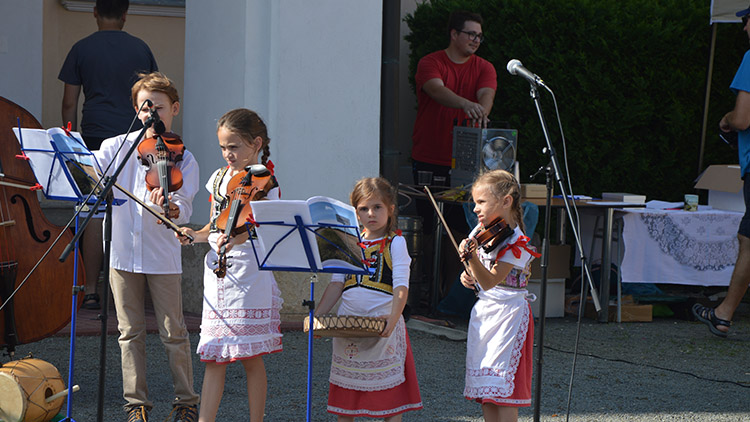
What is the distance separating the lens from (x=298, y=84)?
6.28 meters

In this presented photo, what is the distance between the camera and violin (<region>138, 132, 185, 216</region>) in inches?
149

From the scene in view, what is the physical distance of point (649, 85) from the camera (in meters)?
8.27

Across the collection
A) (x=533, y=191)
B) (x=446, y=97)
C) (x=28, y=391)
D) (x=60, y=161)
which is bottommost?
(x=28, y=391)

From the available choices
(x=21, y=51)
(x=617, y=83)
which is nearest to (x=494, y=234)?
(x=617, y=83)

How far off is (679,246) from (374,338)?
4.11m

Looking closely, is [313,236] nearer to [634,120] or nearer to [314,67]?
[314,67]

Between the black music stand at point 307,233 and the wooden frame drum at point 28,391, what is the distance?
4.40 feet

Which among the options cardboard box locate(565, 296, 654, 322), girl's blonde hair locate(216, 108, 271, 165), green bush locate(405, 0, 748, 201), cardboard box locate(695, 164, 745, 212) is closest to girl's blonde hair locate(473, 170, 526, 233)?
girl's blonde hair locate(216, 108, 271, 165)

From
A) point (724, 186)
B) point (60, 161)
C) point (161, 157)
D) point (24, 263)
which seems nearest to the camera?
point (60, 161)

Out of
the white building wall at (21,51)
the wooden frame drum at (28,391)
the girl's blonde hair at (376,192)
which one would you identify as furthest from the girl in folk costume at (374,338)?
the white building wall at (21,51)

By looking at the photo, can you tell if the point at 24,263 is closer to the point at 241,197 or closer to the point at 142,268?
the point at 142,268

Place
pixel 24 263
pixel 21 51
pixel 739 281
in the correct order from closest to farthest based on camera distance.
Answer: pixel 24 263 → pixel 739 281 → pixel 21 51

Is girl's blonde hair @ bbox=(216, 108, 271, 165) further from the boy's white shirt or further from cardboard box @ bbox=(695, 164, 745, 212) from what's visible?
cardboard box @ bbox=(695, 164, 745, 212)

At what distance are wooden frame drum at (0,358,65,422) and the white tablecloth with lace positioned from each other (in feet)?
14.2
